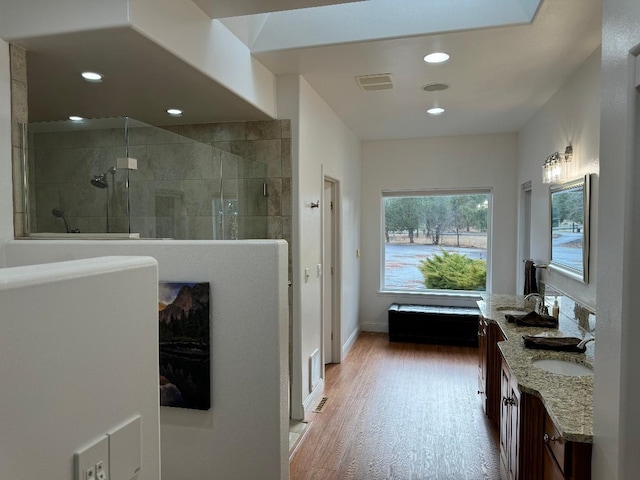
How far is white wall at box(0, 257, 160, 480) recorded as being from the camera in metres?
0.76

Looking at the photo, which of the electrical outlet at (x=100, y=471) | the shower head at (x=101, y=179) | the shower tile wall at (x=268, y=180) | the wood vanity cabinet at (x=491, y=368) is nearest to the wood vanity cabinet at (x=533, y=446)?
the wood vanity cabinet at (x=491, y=368)

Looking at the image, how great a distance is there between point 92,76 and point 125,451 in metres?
2.40

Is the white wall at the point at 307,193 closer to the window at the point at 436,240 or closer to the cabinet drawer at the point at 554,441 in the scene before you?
the window at the point at 436,240

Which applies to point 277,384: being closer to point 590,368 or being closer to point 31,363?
point 31,363

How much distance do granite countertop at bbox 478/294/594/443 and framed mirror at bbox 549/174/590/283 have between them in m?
0.45

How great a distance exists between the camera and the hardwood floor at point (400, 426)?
2910 mm

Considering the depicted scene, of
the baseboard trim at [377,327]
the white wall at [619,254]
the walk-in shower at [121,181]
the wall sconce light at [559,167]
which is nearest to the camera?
the white wall at [619,254]

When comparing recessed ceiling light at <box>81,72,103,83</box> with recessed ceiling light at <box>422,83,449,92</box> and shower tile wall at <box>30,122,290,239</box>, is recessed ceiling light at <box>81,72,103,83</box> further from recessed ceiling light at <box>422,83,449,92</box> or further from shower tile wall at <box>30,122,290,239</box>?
recessed ceiling light at <box>422,83,449,92</box>

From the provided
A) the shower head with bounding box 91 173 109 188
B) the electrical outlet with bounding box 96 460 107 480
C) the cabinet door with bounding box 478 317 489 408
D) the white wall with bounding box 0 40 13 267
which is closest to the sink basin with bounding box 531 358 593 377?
the cabinet door with bounding box 478 317 489 408

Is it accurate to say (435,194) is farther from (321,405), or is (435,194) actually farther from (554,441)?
(554,441)

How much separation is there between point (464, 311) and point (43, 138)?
4.97 m

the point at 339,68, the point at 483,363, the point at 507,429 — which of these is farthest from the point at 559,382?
the point at 339,68

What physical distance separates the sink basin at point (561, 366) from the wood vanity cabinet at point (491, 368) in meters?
0.78

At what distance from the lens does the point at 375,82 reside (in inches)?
144
